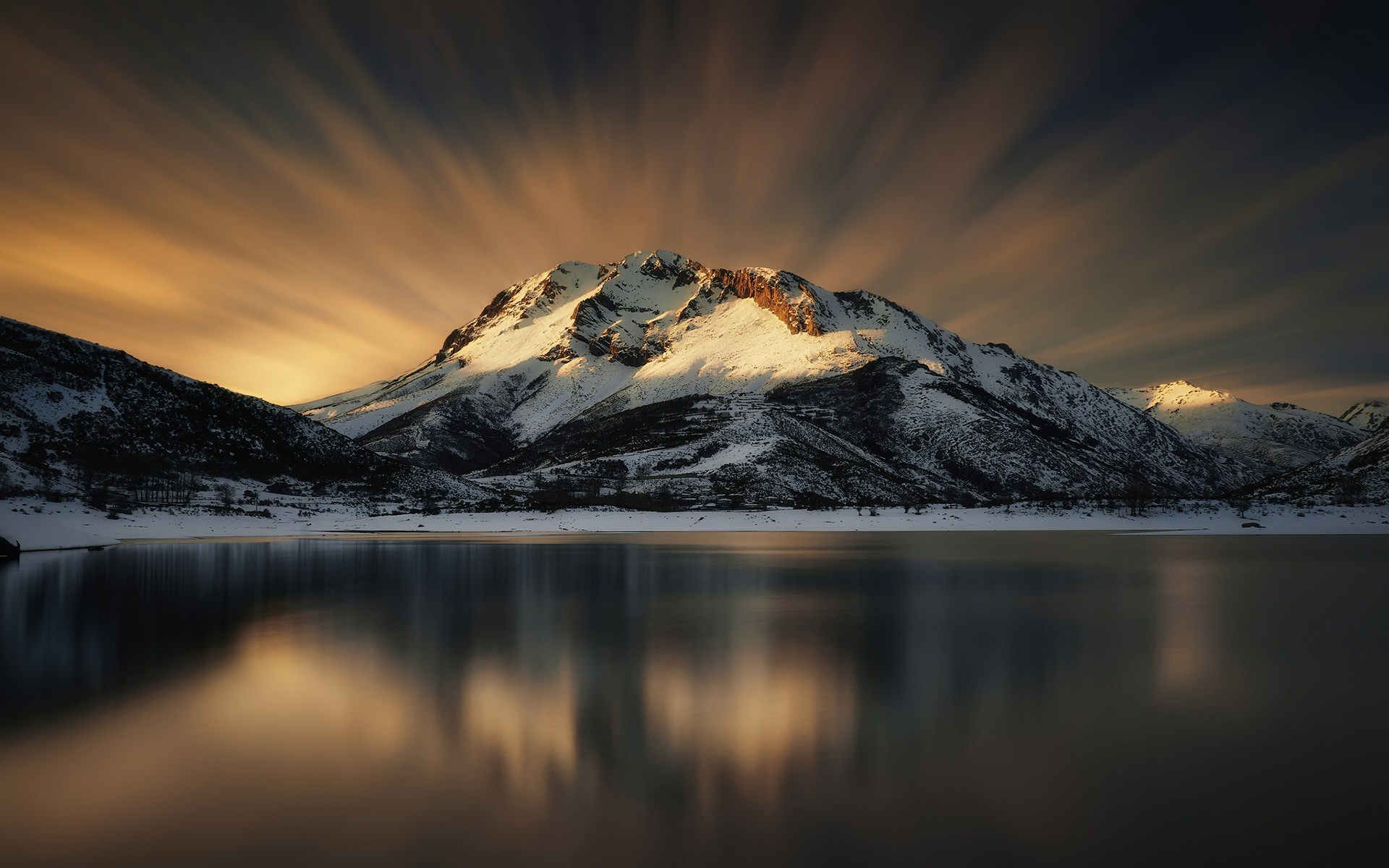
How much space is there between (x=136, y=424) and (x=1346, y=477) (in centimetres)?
22437

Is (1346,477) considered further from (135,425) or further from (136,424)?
(136,424)

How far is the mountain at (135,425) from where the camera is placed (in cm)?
11131

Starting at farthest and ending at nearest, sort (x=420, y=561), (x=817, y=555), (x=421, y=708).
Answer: (x=817, y=555)
(x=420, y=561)
(x=421, y=708)

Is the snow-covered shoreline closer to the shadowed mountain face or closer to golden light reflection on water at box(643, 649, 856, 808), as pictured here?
the shadowed mountain face

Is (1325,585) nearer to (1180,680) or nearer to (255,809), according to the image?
(1180,680)

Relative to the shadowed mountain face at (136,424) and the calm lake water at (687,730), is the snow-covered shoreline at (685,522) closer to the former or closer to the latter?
the shadowed mountain face at (136,424)

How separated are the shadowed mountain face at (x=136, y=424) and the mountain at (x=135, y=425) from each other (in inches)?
8.5

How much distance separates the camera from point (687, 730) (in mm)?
11656

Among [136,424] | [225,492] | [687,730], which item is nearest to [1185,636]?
[687,730]

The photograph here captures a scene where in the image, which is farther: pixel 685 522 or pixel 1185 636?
pixel 685 522

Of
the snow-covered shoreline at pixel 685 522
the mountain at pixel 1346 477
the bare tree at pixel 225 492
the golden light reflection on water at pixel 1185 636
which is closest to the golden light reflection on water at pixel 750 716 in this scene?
the golden light reflection on water at pixel 1185 636

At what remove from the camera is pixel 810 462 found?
633 feet

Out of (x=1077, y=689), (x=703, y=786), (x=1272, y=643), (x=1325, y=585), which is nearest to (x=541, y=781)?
(x=703, y=786)

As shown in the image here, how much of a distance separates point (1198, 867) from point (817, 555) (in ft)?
145
